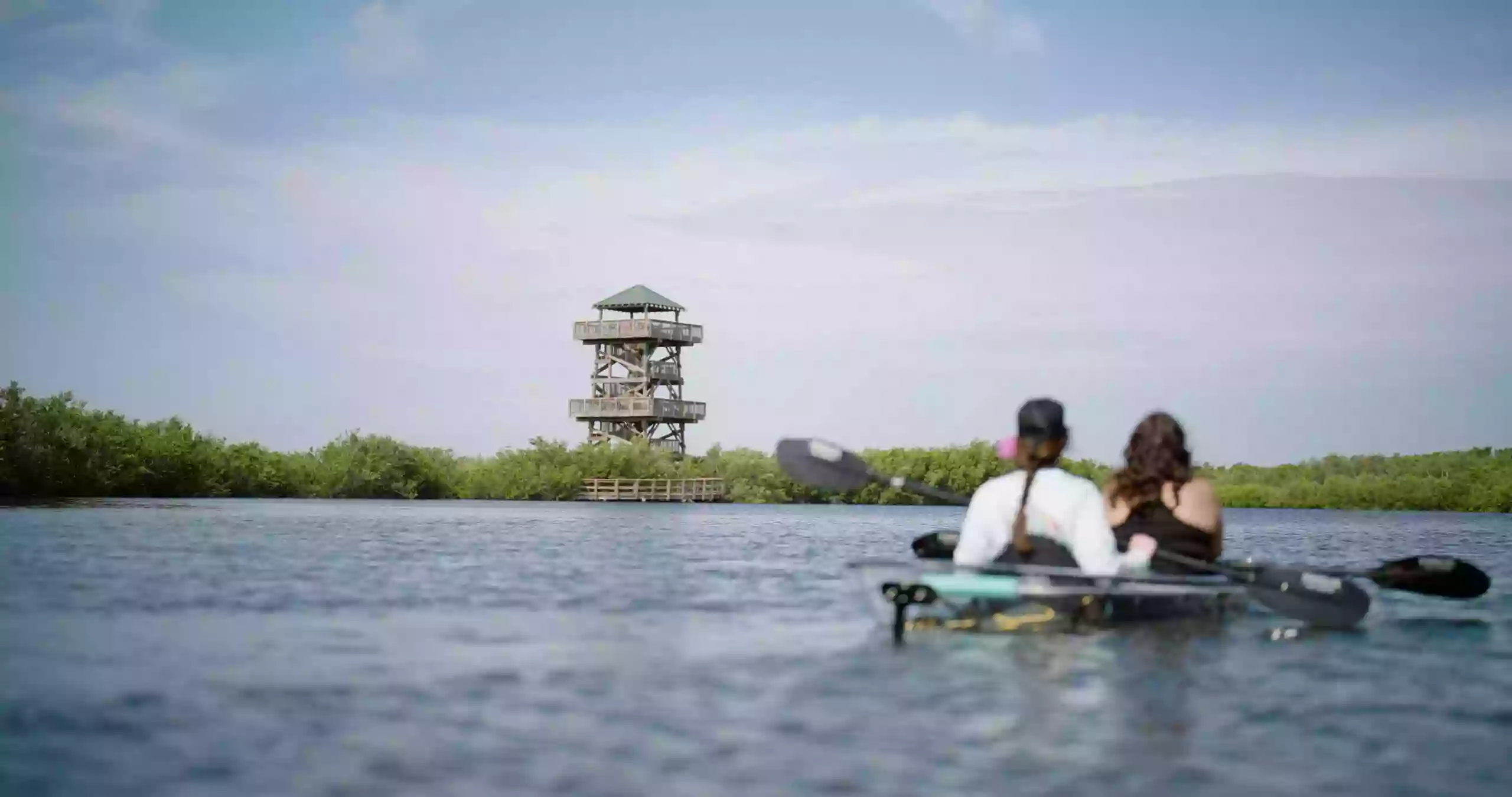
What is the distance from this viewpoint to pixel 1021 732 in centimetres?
743

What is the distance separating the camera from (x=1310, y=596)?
12.1 m

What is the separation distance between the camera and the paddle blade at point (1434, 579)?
43.8 ft

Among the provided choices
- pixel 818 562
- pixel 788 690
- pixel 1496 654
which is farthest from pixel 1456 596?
pixel 818 562

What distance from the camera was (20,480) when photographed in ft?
171

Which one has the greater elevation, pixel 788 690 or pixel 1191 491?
pixel 1191 491

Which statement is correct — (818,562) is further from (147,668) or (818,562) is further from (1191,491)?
(147,668)

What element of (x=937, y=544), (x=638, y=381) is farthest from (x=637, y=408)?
(x=937, y=544)

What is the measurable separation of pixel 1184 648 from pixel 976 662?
6.23 ft

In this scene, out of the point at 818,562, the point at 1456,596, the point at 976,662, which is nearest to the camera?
the point at 976,662

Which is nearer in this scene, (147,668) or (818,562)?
(147,668)

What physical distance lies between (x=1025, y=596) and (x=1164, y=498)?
2021mm

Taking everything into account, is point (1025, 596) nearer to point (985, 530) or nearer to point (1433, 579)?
point (985, 530)

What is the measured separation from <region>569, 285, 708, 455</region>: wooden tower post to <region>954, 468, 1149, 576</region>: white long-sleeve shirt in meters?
59.8

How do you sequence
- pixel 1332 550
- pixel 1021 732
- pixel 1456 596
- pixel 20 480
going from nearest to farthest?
pixel 1021 732 < pixel 1456 596 < pixel 1332 550 < pixel 20 480
